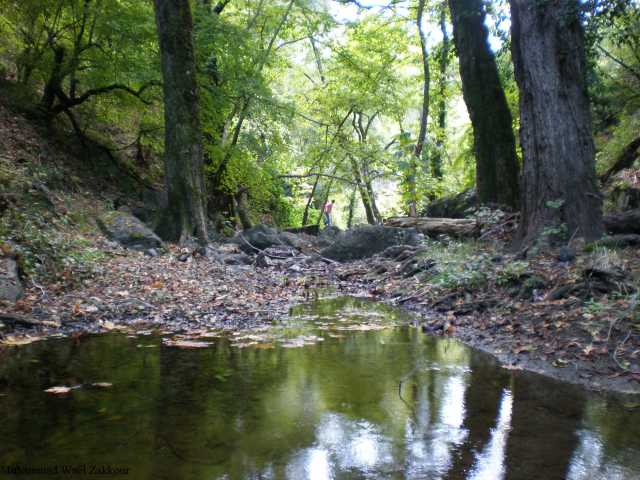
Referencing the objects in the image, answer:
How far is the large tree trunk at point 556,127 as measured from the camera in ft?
21.3

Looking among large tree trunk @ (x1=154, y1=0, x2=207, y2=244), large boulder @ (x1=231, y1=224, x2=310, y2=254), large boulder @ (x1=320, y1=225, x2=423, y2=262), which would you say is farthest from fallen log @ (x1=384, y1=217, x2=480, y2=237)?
large tree trunk @ (x1=154, y1=0, x2=207, y2=244)

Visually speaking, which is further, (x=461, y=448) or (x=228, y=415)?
(x=228, y=415)

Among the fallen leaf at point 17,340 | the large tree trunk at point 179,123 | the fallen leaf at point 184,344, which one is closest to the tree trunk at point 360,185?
the large tree trunk at point 179,123

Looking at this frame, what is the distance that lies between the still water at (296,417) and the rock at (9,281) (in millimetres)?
1196

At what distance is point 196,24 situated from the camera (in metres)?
12.8

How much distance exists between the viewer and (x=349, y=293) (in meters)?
7.98

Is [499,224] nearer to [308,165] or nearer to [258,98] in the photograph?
[258,98]

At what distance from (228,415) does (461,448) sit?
122cm

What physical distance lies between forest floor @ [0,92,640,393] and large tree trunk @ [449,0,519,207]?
1.42 metres

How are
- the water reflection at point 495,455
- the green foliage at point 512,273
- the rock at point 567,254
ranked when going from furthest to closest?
the rock at point 567,254
the green foliage at point 512,273
the water reflection at point 495,455

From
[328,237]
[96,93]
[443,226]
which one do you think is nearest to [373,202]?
[328,237]

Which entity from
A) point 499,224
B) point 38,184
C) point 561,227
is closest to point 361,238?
point 499,224

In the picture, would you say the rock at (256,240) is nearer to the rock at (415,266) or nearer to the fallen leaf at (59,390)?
the rock at (415,266)

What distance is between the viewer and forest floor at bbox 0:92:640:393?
159 inches
